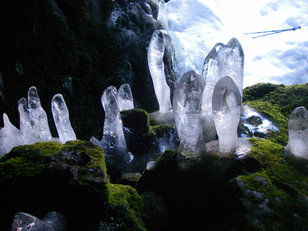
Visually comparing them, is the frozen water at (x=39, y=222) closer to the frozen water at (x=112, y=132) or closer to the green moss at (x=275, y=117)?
the frozen water at (x=112, y=132)

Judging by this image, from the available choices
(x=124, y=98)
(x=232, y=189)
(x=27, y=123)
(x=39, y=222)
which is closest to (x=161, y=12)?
(x=124, y=98)

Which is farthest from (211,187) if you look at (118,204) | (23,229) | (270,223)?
(23,229)

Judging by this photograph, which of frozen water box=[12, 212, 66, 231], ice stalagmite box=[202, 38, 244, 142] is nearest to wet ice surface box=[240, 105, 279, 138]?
ice stalagmite box=[202, 38, 244, 142]

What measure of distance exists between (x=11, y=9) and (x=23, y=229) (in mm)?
4797

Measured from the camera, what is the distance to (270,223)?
1922 mm

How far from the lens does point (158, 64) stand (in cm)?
494

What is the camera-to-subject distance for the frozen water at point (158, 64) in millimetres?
4812

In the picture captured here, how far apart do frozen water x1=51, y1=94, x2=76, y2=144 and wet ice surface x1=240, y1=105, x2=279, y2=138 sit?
9.46 feet

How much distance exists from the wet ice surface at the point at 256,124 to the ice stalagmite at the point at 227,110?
1.60 meters

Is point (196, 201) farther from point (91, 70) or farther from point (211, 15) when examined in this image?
point (211, 15)

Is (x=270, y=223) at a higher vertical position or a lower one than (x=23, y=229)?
lower

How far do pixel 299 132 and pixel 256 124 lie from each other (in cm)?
212

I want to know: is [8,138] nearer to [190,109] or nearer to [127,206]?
[127,206]

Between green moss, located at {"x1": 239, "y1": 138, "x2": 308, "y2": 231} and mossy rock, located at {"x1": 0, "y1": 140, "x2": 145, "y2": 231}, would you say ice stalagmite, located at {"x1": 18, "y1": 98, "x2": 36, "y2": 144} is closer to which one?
mossy rock, located at {"x1": 0, "y1": 140, "x2": 145, "y2": 231}
